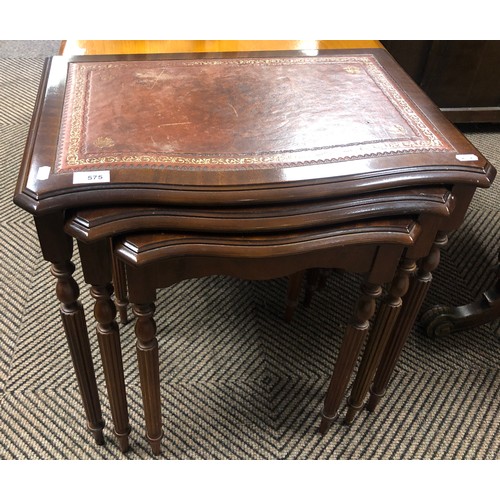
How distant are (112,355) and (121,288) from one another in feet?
0.89

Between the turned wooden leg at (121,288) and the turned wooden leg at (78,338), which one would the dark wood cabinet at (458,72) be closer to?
the turned wooden leg at (121,288)

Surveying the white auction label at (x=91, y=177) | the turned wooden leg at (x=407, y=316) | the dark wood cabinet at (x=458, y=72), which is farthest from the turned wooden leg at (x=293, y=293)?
the dark wood cabinet at (x=458, y=72)

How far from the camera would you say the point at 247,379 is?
986 mm

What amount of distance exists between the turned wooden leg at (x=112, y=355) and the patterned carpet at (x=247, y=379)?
86mm

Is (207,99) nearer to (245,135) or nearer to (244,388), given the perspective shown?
(245,135)

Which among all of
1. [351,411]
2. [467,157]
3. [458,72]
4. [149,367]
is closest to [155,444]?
[149,367]

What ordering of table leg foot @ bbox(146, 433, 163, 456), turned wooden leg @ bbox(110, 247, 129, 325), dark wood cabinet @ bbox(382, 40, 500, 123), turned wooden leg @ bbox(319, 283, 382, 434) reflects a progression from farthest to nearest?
dark wood cabinet @ bbox(382, 40, 500, 123)
turned wooden leg @ bbox(110, 247, 129, 325)
table leg foot @ bbox(146, 433, 163, 456)
turned wooden leg @ bbox(319, 283, 382, 434)

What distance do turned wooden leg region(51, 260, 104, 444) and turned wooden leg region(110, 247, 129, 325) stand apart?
195 millimetres

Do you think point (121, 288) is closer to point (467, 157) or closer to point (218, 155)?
point (218, 155)

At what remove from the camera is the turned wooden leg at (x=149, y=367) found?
63 centimetres

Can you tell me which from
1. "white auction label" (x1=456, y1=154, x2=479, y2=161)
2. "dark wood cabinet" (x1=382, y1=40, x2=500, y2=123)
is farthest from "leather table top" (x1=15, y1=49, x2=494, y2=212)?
"dark wood cabinet" (x1=382, y1=40, x2=500, y2=123)

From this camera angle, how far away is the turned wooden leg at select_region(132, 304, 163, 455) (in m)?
0.63

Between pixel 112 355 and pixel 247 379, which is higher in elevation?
pixel 112 355

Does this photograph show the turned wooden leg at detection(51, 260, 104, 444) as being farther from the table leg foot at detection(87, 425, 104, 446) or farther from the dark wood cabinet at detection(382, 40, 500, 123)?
the dark wood cabinet at detection(382, 40, 500, 123)
